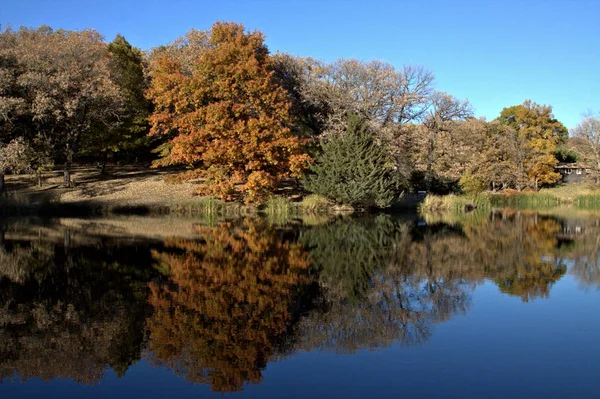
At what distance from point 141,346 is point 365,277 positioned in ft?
19.9

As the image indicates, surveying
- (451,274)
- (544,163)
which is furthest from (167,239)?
(544,163)

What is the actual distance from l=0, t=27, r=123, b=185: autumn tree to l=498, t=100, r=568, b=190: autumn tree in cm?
3975

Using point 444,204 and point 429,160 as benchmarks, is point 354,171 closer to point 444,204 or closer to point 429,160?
point 444,204

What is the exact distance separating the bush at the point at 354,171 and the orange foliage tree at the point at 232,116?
1.66 m

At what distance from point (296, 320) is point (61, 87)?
91.6ft

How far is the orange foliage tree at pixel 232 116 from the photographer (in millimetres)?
30438

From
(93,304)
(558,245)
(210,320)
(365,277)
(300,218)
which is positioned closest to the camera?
(210,320)

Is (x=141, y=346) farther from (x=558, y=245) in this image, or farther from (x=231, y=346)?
(x=558, y=245)

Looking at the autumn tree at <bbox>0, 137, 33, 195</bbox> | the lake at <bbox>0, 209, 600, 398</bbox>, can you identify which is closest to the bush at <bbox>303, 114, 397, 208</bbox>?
the lake at <bbox>0, 209, 600, 398</bbox>

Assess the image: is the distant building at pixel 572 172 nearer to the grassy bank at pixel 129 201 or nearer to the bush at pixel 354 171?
the bush at pixel 354 171

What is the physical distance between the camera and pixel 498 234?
843 inches

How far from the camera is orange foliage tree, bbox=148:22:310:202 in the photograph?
30438mm

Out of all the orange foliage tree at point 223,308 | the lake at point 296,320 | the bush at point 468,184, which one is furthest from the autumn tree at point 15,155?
the bush at point 468,184

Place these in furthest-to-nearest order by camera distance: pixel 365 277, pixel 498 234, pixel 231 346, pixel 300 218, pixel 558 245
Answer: pixel 300 218, pixel 498 234, pixel 558 245, pixel 365 277, pixel 231 346
